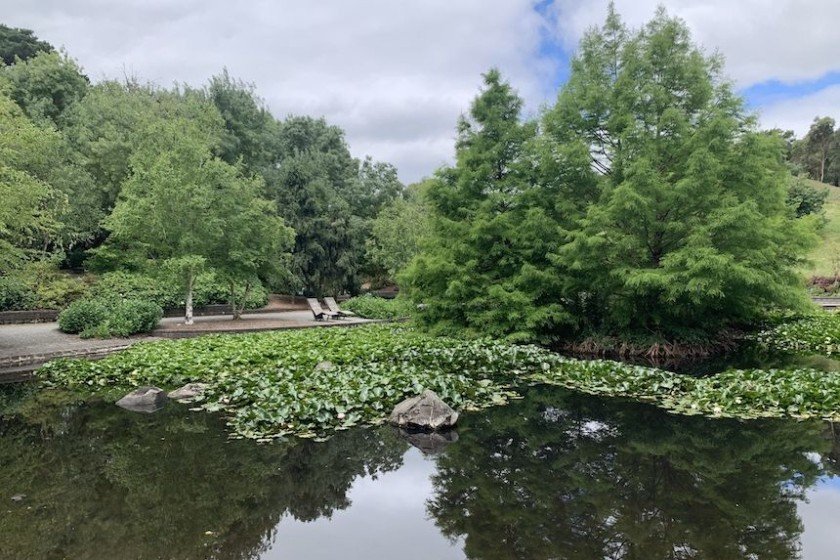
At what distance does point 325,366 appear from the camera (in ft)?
36.1

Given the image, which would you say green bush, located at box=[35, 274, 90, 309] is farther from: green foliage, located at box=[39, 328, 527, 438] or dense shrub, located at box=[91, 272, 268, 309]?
green foliage, located at box=[39, 328, 527, 438]

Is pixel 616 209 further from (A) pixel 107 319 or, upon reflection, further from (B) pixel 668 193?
(A) pixel 107 319

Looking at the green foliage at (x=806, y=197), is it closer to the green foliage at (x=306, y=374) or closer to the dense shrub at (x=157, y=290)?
the green foliage at (x=306, y=374)

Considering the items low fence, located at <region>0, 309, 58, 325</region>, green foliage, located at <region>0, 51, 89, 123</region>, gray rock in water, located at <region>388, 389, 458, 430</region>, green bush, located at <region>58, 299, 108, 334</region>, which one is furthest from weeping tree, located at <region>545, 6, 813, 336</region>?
green foliage, located at <region>0, 51, 89, 123</region>

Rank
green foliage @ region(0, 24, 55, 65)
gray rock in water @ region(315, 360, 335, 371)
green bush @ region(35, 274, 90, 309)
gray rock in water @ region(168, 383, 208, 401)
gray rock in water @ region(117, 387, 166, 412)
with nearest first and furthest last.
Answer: gray rock in water @ region(117, 387, 166, 412) → gray rock in water @ region(168, 383, 208, 401) → gray rock in water @ region(315, 360, 335, 371) → green bush @ region(35, 274, 90, 309) → green foliage @ region(0, 24, 55, 65)

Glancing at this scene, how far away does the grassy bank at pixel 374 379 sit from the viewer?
8.60 metres

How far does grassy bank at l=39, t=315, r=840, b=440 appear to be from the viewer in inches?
339

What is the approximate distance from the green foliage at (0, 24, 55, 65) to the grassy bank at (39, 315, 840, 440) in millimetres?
45037

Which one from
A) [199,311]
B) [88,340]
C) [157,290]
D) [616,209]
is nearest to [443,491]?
[616,209]

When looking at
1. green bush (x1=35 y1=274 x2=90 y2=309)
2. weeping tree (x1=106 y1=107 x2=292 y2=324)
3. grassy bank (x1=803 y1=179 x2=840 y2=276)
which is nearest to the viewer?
weeping tree (x1=106 y1=107 x2=292 y2=324)

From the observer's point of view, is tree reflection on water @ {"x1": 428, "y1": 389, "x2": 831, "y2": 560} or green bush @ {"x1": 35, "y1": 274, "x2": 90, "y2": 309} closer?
tree reflection on water @ {"x1": 428, "y1": 389, "x2": 831, "y2": 560}

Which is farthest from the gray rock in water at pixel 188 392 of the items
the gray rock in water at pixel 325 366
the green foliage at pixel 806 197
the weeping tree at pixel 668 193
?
the green foliage at pixel 806 197

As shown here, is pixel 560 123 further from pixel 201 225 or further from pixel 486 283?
pixel 201 225

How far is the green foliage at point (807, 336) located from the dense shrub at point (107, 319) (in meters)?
19.7
